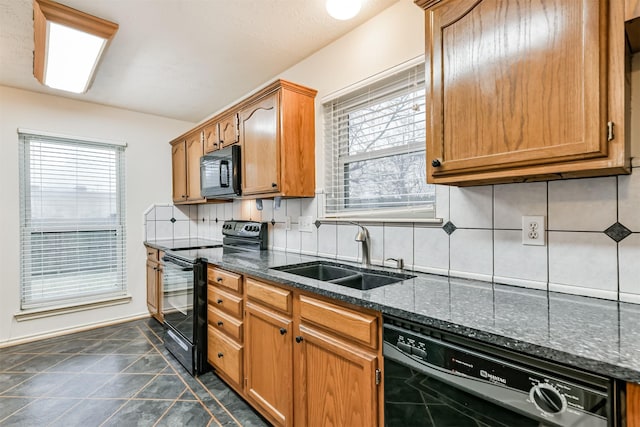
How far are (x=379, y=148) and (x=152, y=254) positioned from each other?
2.77 meters

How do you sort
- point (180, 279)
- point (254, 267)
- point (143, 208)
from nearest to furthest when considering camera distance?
point (254, 267) → point (180, 279) → point (143, 208)

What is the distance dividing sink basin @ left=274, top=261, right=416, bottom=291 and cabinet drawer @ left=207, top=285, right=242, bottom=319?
0.37 m

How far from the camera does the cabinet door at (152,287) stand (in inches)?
132

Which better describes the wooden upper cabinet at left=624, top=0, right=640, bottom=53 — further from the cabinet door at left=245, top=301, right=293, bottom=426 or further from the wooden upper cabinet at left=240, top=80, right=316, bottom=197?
the wooden upper cabinet at left=240, top=80, right=316, bottom=197

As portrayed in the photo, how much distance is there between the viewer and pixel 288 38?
217 cm

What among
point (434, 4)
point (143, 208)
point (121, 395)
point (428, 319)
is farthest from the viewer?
point (143, 208)

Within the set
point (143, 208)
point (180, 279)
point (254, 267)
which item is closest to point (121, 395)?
point (180, 279)

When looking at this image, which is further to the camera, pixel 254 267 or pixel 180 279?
pixel 180 279

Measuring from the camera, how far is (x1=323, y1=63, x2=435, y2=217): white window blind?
176 cm

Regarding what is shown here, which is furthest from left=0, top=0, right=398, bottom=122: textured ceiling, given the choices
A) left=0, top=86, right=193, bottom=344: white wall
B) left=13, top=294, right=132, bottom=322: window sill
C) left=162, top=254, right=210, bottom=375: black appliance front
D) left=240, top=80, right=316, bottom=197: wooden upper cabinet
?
left=13, top=294, right=132, bottom=322: window sill

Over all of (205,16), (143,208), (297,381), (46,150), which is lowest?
(297,381)

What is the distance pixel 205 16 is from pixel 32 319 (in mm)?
3249

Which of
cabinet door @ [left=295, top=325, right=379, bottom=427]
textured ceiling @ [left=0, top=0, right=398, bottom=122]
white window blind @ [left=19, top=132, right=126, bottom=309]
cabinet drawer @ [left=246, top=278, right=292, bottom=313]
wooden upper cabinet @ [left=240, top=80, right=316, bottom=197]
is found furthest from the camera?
white window blind @ [left=19, top=132, right=126, bottom=309]

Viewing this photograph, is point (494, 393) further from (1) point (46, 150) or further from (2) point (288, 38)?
(1) point (46, 150)
